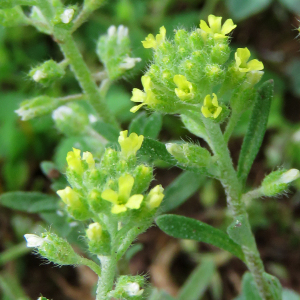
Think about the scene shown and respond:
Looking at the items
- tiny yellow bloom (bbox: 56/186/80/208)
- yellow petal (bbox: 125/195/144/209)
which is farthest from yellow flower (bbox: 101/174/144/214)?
tiny yellow bloom (bbox: 56/186/80/208)

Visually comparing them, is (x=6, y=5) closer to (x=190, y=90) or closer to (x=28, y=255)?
(x=190, y=90)

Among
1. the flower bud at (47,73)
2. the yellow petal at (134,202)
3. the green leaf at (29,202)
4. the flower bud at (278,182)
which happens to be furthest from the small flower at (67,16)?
the flower bud at (278,182)

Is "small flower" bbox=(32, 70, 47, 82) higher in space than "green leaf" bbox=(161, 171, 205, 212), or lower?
higher

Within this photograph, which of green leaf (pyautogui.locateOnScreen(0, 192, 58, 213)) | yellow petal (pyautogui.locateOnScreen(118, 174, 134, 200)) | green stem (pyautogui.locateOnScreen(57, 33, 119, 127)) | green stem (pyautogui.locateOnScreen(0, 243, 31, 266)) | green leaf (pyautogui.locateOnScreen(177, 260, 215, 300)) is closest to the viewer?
yellow petal (pyautogui.locateOnScreen(118, 174, 134, 200))

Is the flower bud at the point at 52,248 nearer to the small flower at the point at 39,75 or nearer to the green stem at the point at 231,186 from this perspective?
the green stem at the point at 231,186

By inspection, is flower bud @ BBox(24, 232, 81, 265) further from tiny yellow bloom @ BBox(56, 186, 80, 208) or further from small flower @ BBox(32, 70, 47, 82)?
small flower @ BBox(32, 70, 47, 82)

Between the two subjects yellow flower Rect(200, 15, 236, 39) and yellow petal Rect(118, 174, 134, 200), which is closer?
yellow petal Rect(118, 174, 134, 200)
